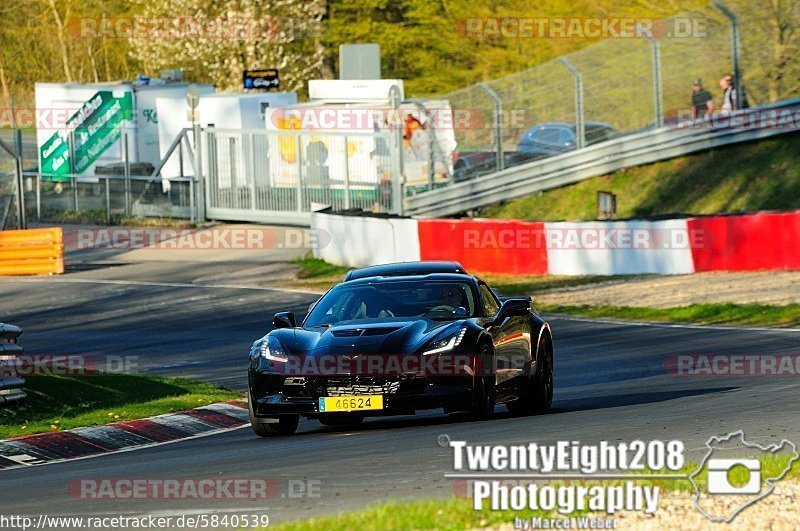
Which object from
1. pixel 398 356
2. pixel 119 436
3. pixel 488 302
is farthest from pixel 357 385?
pixel 119 436

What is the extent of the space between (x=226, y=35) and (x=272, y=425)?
4615 centimetres

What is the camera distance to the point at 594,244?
27.9 meters

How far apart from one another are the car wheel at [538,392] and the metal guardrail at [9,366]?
4418 mm

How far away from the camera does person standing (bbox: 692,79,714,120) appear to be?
109ft

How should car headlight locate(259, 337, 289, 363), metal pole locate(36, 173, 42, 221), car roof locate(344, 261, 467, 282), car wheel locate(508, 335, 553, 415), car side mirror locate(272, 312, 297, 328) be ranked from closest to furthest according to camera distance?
car headlight locate(259, 337, 289, 363) → car side mirror locate(272, 312, 297, 328) → car wheel locate(508, 335, 553, 415) → car roof locate(344, 261, 467, 282) → metal pole locate(36, 173, 42, 221)

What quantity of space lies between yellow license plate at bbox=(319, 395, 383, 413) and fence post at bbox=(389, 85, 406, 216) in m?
24.1

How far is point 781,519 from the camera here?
7582 mm

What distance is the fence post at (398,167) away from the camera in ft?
118

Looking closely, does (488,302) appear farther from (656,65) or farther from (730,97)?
(730,97)

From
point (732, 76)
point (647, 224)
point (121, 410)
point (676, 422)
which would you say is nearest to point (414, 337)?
point (676, 422)
